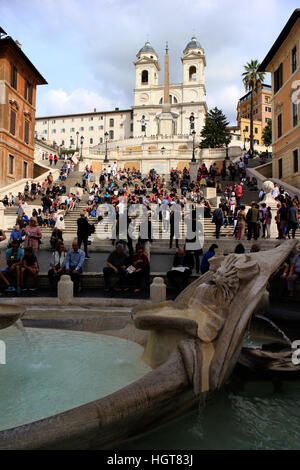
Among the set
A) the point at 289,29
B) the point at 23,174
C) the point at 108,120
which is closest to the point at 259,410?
the point at 289,29

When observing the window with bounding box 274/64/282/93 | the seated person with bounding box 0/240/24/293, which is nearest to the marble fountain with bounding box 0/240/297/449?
the seated person with bounding box 0/240/24/293

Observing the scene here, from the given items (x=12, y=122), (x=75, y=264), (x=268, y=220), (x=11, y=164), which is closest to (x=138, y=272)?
(x=75, y=264)

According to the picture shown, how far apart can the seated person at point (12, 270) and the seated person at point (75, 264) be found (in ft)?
3.77

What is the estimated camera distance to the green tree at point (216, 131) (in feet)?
194

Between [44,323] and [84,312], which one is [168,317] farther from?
[84,312]

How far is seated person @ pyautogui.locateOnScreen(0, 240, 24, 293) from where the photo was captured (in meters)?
8.62

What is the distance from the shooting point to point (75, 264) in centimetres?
910

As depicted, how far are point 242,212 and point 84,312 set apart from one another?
10031mm

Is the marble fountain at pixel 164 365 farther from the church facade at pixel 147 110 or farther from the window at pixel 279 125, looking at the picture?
the church facade at pixel 147 110

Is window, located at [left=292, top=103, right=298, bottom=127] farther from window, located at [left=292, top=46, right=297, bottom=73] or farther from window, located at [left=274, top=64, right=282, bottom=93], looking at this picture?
window, located at [left=274, top=64, right=282, bottom=93]

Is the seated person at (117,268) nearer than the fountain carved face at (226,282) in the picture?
No

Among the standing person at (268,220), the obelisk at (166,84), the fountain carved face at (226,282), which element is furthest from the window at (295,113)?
the obelisk at (166,84)

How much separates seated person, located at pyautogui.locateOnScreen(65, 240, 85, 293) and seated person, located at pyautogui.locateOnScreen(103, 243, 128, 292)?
62cm

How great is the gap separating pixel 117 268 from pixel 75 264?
1.04 m
